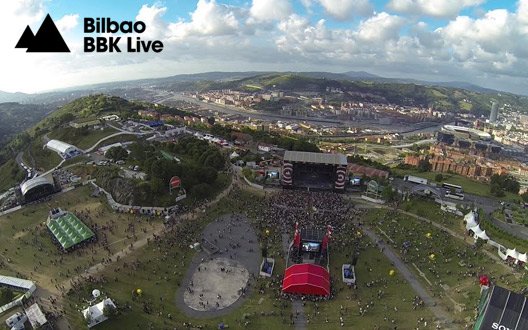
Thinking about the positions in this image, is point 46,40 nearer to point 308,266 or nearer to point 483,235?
point 308,266

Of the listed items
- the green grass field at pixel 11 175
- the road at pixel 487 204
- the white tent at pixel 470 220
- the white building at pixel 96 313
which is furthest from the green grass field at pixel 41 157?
the white tent at pixel 470 220

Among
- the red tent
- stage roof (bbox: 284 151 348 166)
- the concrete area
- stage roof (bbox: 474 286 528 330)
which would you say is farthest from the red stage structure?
stage roof (bbox: 284 151 348 166)

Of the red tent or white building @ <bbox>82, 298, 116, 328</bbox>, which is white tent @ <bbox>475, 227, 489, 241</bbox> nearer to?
the red tent

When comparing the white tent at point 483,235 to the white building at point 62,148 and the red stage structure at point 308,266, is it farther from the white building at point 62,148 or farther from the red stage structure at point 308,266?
the white building at point 62,148

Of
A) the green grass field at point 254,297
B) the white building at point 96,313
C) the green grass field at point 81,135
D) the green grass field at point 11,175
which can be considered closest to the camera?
the white building at point 96,313

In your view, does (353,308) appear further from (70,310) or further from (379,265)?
(70,310)

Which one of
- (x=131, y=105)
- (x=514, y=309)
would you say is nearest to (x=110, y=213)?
(x=514, y=309)
